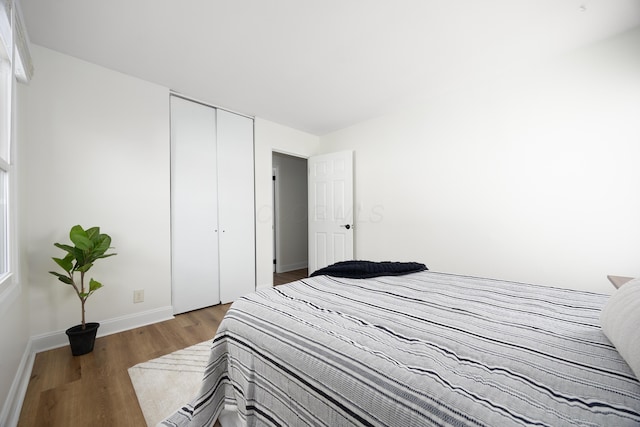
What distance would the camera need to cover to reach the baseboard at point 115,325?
2.05 metres

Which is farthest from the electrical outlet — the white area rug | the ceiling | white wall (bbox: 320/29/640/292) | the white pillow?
the white pillow

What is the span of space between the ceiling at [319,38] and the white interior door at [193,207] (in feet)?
1.16

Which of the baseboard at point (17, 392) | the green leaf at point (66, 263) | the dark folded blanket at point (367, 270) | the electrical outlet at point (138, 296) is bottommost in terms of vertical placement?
the baseboard at point (17, 392)

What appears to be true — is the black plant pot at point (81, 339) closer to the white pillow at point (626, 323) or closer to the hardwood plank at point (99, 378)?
the hardwood plank at point (99, 378)

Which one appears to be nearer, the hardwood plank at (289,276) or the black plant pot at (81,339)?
the black plant pot at (81,339)

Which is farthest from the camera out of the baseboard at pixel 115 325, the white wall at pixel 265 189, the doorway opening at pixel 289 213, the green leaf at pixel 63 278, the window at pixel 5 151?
the doorway opening at pixel 289 213

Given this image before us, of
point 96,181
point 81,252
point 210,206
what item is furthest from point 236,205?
point 81,252

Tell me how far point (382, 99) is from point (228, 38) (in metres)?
1.82

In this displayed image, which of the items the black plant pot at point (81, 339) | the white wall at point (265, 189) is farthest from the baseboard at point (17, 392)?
the white wall at point (265, 189)

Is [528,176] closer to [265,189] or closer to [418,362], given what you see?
[418,362]

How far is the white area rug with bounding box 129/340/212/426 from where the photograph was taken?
57.7 inches

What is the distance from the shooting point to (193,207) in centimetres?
297

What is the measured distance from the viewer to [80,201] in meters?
2.24

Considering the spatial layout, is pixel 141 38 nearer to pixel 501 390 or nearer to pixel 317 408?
pixel 317 408
